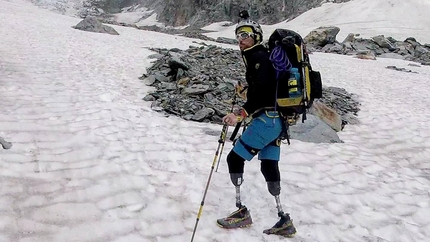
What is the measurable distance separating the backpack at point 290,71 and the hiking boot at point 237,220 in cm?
148

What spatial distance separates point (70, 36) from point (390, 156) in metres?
18.1

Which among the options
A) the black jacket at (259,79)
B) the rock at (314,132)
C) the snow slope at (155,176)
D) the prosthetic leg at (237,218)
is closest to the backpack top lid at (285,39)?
the black jacket at (259,79)

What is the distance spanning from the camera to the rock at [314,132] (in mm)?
8531

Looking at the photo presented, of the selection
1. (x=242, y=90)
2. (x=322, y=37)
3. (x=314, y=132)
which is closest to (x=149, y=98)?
(x=314, y=132)

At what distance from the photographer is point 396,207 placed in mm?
5980

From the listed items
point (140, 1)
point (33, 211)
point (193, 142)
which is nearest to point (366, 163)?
point (193, 142)

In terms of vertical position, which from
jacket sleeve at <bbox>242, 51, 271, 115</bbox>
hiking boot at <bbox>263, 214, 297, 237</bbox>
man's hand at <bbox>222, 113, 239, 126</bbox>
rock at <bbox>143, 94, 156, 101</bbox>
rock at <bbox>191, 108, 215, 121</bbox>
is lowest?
hiking boot at <bbox>263, 214, 297, 237</bbox>

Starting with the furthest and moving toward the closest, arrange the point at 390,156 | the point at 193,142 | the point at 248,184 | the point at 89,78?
1. the point at 89,78
2. the point at 390,156
3. the point at 193,142
4. the point at 248,184

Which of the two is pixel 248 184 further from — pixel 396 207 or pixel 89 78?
pixel 89 78

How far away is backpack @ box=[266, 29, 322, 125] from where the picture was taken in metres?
4.05

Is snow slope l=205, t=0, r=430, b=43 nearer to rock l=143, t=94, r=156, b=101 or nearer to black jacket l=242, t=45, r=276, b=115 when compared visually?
rock l=143, t=94, r=156, b=101

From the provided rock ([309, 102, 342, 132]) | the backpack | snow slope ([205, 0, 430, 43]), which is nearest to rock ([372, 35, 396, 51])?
snow slope ([205, 0, 430, 43])

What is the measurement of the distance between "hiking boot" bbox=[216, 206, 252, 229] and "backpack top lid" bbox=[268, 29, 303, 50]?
2.14 metres

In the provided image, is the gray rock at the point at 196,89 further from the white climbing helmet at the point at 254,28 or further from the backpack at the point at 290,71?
the backpack at the point at 290,71
